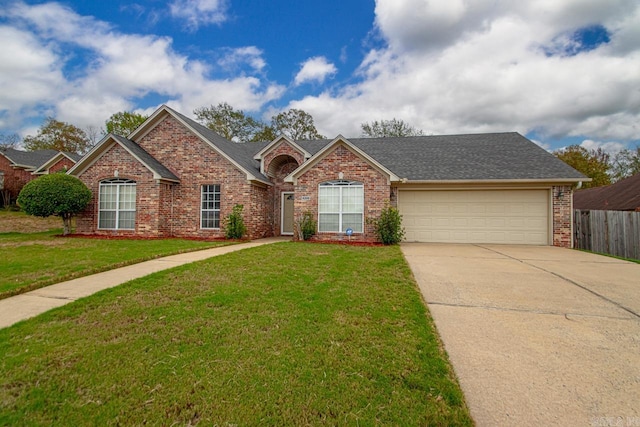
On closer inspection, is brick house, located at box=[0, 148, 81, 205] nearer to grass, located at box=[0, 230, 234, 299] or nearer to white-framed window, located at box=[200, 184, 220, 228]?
white-framed window, located at box=[200, 184, 220, 228]

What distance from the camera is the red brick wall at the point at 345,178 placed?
38.3ft

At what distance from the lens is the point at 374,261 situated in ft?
24.9

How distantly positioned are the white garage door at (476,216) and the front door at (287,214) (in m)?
5.46

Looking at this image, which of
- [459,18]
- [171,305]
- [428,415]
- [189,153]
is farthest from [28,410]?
[459,18]

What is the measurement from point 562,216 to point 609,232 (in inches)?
56.4

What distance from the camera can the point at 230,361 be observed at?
2766mm

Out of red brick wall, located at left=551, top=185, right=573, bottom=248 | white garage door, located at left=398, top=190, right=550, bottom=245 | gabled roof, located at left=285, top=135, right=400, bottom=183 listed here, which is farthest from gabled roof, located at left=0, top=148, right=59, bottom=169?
red brick wall, located at left=551, top=185, right=573, bottom=248

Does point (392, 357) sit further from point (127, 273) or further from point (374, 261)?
point (127, 273)

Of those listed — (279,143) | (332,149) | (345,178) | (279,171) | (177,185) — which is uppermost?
(279,143)

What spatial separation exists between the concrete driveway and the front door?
9372 mm

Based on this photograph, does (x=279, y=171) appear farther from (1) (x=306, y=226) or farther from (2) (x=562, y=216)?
(2) (x=562, y=216)

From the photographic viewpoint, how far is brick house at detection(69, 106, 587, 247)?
11.8 metres

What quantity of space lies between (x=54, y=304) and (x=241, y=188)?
8903 millimetres

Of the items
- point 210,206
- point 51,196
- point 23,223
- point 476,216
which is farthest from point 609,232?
point 23,223
